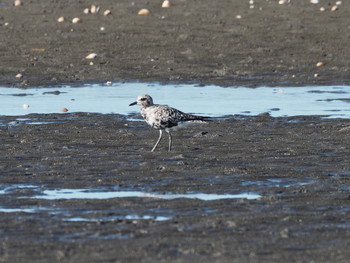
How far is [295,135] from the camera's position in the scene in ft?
51.4

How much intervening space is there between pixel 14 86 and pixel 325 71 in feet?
22.2

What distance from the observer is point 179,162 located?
1330cm

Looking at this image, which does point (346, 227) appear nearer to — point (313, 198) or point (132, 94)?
point (313, 198)

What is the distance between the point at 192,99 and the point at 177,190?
8.48m

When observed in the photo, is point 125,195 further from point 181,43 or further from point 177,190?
point 181,43

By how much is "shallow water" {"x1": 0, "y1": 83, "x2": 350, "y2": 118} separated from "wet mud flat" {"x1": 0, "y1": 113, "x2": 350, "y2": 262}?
1067 millimetres

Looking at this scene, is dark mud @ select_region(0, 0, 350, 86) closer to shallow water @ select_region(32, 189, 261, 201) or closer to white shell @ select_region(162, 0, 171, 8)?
white shell @ select_region(162, 0, 171, 8)

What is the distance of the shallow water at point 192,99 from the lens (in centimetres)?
1842

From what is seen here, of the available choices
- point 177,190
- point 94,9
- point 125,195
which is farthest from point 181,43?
point 125,195

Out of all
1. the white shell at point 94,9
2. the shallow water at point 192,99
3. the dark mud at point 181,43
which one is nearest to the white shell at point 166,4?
the dark mud at point 181,43

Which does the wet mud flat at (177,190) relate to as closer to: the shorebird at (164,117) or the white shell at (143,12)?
the shorebird at (164,117)

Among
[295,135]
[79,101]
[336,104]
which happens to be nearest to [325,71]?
[336,104]

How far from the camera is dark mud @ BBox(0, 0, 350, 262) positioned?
9234 millimetres

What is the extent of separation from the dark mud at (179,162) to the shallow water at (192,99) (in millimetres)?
738
